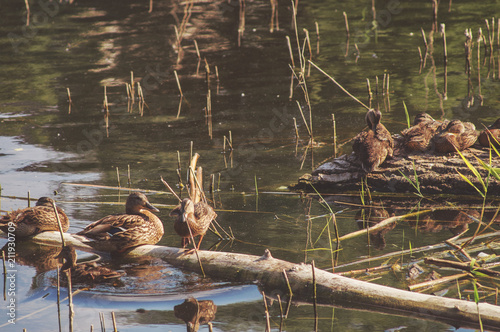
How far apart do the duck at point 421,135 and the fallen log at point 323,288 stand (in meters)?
3.24

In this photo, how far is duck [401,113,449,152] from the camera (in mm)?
8039

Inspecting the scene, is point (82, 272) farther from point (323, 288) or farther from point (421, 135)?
point (421, 135)

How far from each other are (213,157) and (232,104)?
285cm

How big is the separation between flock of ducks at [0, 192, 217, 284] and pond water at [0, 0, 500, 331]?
0.66 feet

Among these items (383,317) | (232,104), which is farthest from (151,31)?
(383,317)

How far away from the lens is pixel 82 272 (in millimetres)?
5883

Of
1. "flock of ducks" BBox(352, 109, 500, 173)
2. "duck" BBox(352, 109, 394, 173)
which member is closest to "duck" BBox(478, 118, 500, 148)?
"flock of ducks" BBox(352, 109, 500, 173)

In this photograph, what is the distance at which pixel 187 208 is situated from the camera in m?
6.41

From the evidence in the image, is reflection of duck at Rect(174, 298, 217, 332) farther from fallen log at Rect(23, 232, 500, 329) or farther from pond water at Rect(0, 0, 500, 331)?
fallen log at Rect(23, 232, 500, 329)

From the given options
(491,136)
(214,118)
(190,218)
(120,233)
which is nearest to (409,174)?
(491,136)

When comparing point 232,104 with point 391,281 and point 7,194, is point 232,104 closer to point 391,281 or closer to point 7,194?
point 7,194

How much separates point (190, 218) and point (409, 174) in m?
2.98

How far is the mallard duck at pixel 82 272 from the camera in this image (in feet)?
19.2

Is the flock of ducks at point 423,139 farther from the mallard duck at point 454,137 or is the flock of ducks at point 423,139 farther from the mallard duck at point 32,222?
the mallard duck at point 32,222
